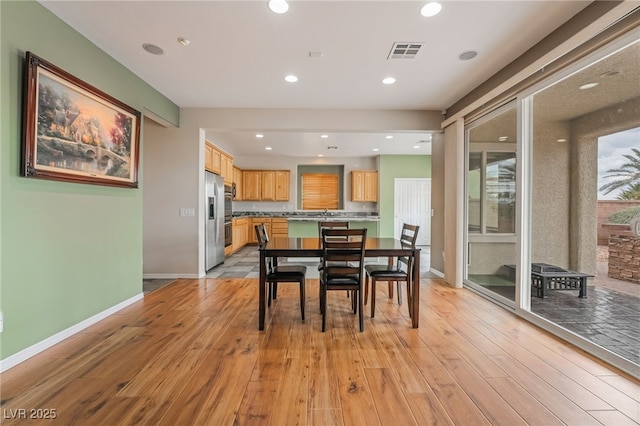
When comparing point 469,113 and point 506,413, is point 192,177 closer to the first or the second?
point 469,113

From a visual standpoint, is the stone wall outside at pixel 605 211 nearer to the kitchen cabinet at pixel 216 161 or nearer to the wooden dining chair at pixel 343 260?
the wooden dining chair at pixel 343 260

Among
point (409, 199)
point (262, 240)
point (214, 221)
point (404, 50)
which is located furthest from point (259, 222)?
point (404, 50)

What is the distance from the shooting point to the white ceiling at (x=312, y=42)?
214 cm

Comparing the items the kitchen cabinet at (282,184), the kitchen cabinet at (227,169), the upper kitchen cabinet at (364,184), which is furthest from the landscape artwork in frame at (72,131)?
the upper kitchen cabinet at (364,184)

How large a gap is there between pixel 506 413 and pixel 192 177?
4.41 metres

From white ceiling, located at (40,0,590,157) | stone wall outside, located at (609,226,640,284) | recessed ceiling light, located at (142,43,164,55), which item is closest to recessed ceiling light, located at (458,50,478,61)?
white ceiling, located at (40,0,590,157)

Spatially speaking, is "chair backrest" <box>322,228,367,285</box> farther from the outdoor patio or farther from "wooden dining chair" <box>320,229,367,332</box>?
the outdoor patio

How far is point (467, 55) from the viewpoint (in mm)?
2795

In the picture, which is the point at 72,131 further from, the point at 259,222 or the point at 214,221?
the point at 259,222

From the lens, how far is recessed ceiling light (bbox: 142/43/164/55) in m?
2.67

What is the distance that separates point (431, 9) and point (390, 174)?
5.76 meters

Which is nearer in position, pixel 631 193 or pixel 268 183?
pixel 631 193

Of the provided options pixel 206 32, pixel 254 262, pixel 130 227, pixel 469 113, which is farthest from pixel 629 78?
pixel 254 262

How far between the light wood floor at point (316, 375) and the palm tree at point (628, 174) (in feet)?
4.31
